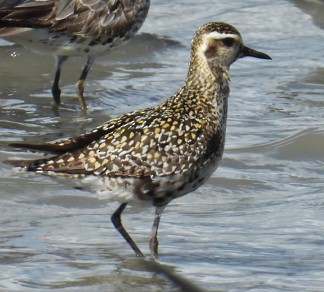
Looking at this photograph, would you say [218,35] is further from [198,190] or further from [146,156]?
[198,190]

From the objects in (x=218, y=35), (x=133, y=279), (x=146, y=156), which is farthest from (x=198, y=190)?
(x=133, y=279)

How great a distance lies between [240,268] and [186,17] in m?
7.94

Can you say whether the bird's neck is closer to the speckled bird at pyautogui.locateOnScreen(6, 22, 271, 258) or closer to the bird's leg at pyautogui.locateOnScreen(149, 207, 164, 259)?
the speckled bird at pyautogui.locateOnScreen(6, 22, 271, 258)

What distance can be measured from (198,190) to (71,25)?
3.08 m

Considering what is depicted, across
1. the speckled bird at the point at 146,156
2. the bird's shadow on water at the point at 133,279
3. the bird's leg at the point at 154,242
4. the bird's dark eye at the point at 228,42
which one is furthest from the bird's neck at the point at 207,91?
the bird's shadow on water at the point at 133,279

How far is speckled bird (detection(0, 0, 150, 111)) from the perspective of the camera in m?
11.0

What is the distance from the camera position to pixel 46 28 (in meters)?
11.2

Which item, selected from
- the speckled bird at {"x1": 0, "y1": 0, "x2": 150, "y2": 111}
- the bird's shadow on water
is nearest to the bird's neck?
the bird's shadow on water

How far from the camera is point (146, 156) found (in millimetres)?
7078

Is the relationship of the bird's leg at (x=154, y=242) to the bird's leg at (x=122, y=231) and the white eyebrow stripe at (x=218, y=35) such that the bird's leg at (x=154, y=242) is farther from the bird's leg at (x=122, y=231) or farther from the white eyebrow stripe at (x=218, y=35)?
the white eyebrow stripe at (x=218, y=35)

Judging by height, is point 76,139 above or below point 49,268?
above

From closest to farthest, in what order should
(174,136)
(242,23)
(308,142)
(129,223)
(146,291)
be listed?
1. (146,291)
2. (174,136)
3. (129,223)
4. (308,142)
5. (242,23)

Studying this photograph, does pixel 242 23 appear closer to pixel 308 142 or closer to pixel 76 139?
pixel 308 142

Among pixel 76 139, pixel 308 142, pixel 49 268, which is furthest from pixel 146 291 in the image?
pixel 308 142
